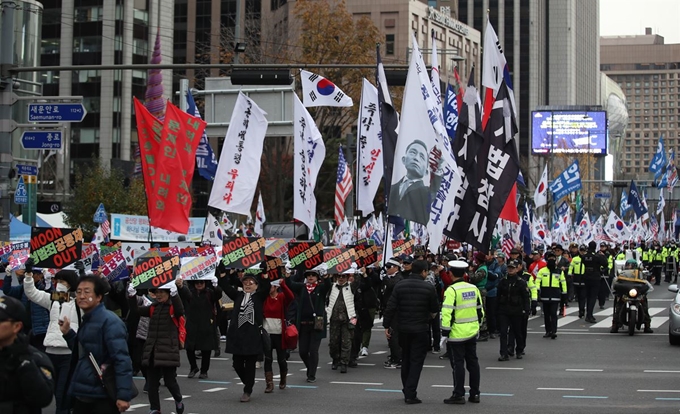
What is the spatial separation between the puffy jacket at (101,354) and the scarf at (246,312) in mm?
5006

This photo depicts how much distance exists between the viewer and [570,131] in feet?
370

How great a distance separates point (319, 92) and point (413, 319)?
9.33 metres

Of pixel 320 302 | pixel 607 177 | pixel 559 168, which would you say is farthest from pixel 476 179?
pixel 607 177

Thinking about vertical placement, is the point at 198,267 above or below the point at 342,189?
below

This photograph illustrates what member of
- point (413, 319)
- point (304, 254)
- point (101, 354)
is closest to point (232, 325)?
point (413, 319)

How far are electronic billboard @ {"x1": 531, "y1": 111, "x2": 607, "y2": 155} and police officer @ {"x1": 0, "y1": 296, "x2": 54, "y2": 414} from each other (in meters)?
105

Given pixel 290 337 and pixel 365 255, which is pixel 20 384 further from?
pixel 365 255

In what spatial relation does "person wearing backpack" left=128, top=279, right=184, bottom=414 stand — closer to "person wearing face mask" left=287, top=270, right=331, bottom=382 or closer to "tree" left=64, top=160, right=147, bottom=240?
"person wearing face mask" left=287, top=270, right=331, bottom=382

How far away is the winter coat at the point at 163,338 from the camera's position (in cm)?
1176

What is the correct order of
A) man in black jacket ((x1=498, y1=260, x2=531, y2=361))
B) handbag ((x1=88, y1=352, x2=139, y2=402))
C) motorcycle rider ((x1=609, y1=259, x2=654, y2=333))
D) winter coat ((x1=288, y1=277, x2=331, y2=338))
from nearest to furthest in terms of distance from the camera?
handbag ((x1=88, y1=352, x2=139, y2=402)) < winter coat ((x1=288, y1=277, x2=331, y2=338)) < man in black jacket ((x1=498, y1=260, x2=531, y2=361)) < motorcycle rider ((x1=609, y1=259, x2=654, y2=333))

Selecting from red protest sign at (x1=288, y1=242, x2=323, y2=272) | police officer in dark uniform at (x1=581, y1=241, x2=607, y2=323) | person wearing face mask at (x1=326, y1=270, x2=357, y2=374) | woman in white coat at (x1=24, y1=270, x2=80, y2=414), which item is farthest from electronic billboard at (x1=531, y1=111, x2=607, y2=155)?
woman in white coat at (x1=24, y1=270, x2=80, y2=414)

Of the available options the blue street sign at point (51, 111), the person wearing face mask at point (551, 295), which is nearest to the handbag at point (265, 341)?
the blue street sign at point (51, 111)

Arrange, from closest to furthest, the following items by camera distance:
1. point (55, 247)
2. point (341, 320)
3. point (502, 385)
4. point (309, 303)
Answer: point (55, 247)
point (502, 385)
point (309, 303)
point (341, 320)

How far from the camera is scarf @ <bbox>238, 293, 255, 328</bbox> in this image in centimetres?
1312
